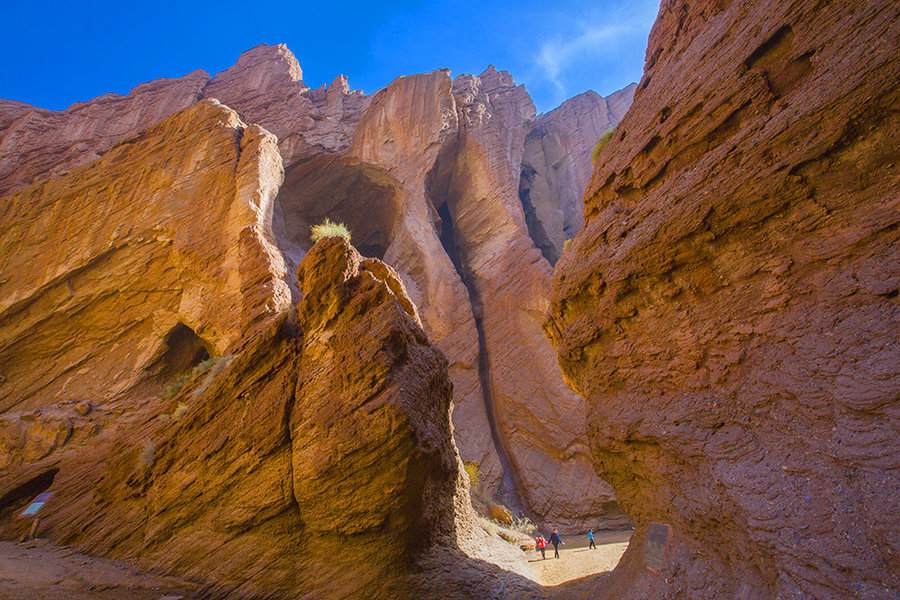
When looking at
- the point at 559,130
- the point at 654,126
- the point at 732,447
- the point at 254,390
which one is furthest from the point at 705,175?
the point at 559,130

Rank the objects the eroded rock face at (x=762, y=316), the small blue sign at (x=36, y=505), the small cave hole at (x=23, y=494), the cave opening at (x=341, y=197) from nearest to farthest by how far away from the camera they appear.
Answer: the eroded rock face at (x=762, y=316) → the small blue sign at (x=36, y=505) → the small cave hole at (x=23, y=494) → the cave opening at (x=341, y=197)

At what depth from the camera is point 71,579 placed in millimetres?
6145

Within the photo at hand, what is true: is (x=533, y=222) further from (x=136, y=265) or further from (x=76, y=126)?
(x=76, y=126)

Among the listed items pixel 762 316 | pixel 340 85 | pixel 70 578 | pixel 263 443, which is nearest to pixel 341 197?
pixel 340 85

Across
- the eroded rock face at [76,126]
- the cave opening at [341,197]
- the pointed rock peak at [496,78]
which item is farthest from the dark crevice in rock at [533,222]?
the eroded rock face at [76,126]

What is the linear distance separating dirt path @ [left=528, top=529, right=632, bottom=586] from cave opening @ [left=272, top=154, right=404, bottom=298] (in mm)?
20603

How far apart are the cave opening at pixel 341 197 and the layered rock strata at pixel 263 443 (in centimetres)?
1186

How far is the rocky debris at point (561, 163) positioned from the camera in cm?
3266

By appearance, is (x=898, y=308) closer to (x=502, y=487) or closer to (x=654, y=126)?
(x=654, y=126)

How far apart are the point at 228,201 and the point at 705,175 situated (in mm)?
16708

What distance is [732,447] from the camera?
4465 millimetres

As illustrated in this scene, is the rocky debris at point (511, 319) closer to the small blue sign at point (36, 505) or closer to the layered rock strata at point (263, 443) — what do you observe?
the layered rock strata at point (263, 443)

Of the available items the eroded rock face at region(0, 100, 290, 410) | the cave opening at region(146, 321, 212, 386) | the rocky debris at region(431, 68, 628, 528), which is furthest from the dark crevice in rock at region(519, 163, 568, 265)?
the cave opening at region(146, 321, 212, 386)

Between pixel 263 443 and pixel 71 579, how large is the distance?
3.32m
